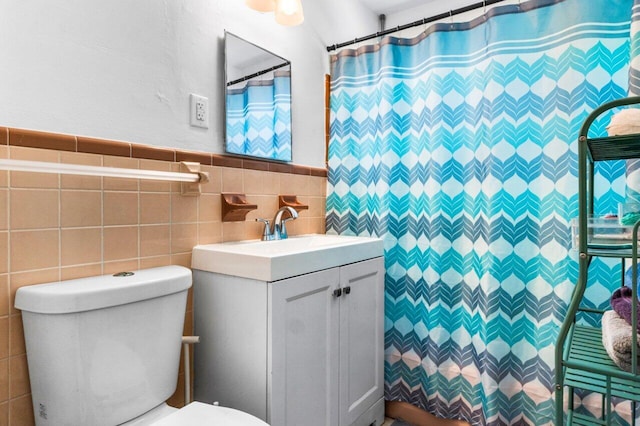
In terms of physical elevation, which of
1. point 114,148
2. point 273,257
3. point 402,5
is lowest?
point 273,257

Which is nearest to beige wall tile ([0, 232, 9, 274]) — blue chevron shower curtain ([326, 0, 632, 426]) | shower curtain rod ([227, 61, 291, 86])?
shower curtain rod ([227, 61, 291, 86])

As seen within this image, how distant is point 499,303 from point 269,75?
1448 mm

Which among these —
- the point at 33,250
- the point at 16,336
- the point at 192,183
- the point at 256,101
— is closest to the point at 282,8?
the point at 256,101

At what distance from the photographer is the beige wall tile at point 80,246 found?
1092 millimetres

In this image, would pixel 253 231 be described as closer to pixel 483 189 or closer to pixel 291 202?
pixel 291 202

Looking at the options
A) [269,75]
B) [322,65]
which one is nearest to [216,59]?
[269,75]

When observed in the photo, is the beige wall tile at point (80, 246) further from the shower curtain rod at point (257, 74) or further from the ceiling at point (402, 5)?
the ceiling at point (402, 5)

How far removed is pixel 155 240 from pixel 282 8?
1114 millimetres

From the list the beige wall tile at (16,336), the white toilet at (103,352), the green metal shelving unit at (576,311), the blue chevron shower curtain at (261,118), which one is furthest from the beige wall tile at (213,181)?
the green metal shelving unit at (576,311)

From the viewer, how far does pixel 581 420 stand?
1.13m

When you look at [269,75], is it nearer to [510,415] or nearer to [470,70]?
[470,70]

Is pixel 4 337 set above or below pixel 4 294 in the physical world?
below

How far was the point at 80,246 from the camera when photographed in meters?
1.12

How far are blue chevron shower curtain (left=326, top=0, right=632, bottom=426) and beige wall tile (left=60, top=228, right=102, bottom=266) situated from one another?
121cm
